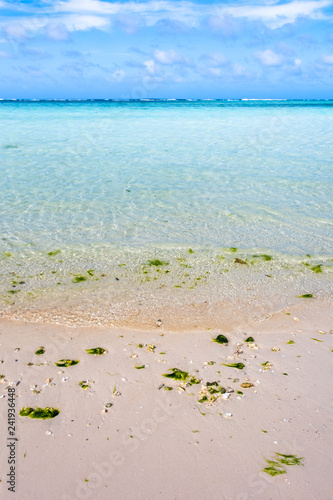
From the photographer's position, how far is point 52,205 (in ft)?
32.3

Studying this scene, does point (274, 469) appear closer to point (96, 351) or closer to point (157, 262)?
point (96, 351)

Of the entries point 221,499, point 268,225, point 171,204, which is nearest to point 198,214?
point 171,204

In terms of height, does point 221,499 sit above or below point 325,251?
below

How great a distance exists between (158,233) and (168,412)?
500 centimetres

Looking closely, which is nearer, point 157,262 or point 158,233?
point 157,262

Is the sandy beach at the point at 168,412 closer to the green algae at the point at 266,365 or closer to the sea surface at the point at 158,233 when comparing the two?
the green algae at the point at 266,365

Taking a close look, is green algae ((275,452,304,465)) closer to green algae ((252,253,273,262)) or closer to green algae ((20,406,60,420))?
green algae ((20,406,60,420))

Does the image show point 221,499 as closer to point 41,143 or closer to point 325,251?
point 325,251

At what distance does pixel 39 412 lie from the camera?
3.63 m

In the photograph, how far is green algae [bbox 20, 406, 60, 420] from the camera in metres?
3.60

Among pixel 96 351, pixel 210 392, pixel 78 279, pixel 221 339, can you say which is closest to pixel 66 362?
pixel 96 351

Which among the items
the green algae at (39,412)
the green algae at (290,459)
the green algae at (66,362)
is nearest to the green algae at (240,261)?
the green algae at (66,362)

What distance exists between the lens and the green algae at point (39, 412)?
3.60 meters

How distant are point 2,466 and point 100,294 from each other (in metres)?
3.13
